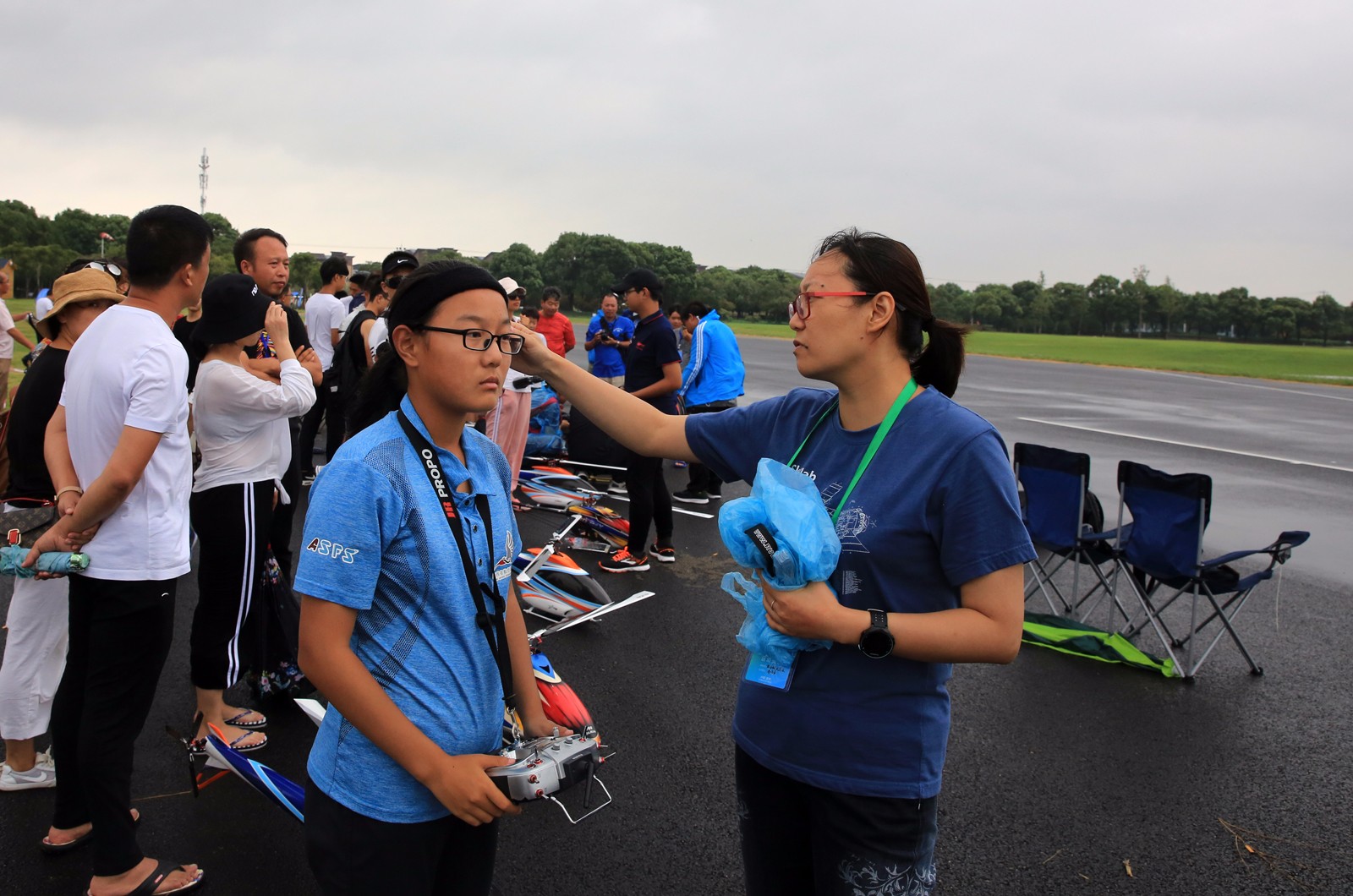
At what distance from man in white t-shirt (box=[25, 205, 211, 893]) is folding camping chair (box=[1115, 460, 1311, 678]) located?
5.45 m

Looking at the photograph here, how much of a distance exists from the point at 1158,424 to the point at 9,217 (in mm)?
80374

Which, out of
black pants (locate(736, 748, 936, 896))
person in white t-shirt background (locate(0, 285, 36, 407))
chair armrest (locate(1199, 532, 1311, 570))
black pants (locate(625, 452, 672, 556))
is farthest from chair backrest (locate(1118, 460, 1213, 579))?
person in white t-shirt background (locate(0, 285, 36, 407))

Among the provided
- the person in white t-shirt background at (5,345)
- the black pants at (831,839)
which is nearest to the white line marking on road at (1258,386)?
the black pants at (831,839)

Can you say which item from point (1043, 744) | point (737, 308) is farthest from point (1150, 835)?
point (737, 308)

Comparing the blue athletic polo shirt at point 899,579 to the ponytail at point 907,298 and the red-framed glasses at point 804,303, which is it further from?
the red-framed glasses at point 804,303

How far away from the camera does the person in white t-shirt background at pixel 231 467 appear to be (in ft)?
12.5

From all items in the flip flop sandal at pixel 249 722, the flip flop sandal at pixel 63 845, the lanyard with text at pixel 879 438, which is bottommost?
the flip flop sandal at pixel 63 845

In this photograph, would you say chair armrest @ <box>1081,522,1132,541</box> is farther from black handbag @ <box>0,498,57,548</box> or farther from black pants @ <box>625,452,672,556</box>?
black handbag @ <box>0,498,57,548</box>

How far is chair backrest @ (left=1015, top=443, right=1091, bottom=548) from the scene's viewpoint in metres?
6.24

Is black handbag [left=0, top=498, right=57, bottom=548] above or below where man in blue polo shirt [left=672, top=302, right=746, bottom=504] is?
below

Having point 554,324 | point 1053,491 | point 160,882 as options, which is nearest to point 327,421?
point 554,324

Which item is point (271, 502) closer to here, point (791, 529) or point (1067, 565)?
point (791, 529)

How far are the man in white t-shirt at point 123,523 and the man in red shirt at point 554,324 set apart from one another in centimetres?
1167

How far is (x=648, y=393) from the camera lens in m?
7.53
